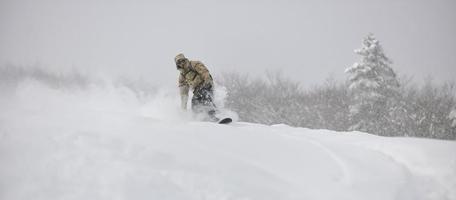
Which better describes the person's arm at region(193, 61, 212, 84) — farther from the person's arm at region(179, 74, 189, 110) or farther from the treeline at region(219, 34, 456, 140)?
the treeline at region(219, 34, 456, 140)

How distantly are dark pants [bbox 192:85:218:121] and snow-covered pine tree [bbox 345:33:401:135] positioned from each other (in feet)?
67.7

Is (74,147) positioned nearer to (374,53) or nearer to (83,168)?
(83,168)

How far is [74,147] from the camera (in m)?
5.96

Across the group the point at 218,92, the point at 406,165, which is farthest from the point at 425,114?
the point at 406,165

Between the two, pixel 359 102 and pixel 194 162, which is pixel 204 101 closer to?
pixel 194 162

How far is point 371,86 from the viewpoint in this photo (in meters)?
29.7

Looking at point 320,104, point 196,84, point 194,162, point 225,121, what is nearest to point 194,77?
point 196,84

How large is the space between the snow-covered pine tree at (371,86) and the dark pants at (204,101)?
20.6 meters

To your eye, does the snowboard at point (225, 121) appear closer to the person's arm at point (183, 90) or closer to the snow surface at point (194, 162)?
the person's arm at point (183, 90)

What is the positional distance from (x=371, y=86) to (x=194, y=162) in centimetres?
2587

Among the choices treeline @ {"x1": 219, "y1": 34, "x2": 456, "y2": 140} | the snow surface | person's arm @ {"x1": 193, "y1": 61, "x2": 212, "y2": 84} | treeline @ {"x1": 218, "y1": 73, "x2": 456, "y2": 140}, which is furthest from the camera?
treeline @ {"x1": 218, "y1": 73, "x2": 456, "y2": 140}

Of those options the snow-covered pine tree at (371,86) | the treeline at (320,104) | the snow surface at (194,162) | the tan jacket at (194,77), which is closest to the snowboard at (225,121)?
the tan jacket at (194,77)

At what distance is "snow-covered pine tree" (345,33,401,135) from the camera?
97.1 feet

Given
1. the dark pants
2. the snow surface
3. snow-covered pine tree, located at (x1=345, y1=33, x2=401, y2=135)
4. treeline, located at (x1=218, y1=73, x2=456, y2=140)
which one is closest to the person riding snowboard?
the dark pants
